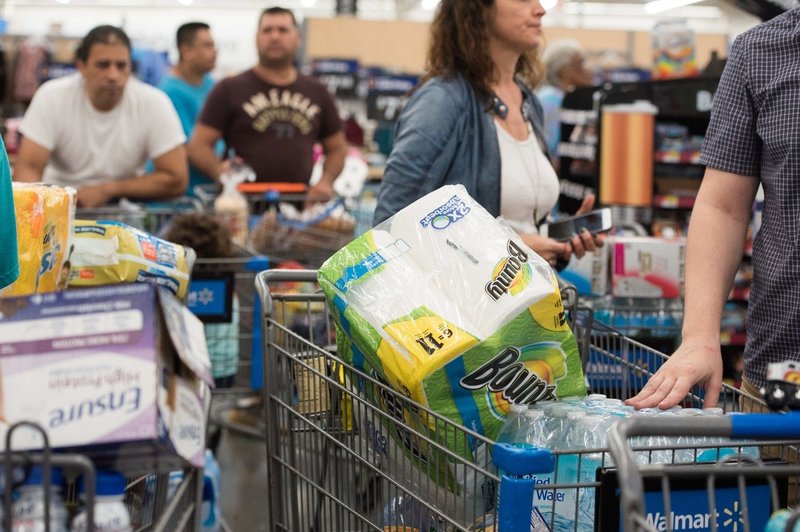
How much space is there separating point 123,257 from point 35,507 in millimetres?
1022

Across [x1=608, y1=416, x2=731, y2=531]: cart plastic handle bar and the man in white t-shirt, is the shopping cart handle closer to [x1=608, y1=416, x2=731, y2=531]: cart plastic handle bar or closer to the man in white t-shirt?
[x1=608, y1=416, x2=731, y2=531]: cart plastic handle bar

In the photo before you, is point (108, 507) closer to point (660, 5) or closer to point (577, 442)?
point (577, 442)

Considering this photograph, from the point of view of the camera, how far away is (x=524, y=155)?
9.18 feet

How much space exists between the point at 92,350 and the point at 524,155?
1.74 metres

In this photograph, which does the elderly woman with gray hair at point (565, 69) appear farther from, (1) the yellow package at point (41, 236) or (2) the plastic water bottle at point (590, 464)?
(2) the plastic water bottle at point (590, 464)

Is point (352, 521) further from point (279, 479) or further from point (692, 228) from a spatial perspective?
point (692, 228)

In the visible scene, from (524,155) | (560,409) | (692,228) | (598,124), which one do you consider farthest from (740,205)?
(598,124)

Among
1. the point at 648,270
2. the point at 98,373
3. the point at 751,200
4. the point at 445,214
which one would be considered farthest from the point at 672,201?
the point at 98,373

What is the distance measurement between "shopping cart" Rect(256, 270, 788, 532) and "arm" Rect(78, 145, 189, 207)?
2.32 metres

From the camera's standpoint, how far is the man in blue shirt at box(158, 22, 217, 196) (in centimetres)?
659

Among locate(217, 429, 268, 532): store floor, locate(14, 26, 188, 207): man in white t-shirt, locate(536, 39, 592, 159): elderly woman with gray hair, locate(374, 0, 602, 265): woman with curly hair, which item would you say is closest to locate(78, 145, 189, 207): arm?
locate(14, 26, 188, 207): man in white t-shirt

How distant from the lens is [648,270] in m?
3.49

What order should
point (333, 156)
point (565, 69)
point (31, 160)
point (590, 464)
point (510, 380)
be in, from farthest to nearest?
point (565, 69)
point (333, 156)
point (31, 160)
point (510, 380)
point (590, 464)

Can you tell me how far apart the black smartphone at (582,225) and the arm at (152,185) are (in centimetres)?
232
